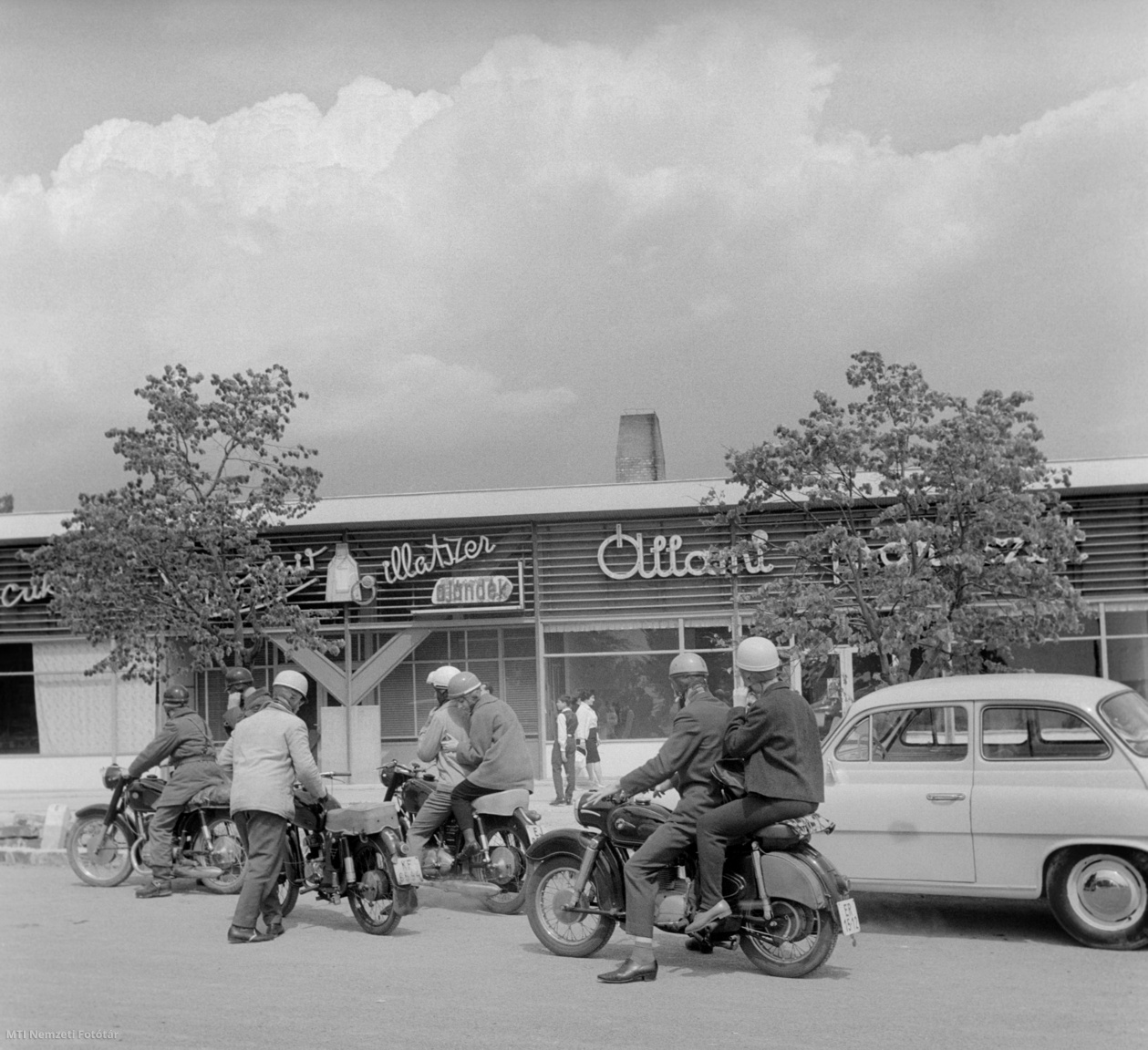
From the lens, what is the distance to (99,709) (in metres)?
23.0

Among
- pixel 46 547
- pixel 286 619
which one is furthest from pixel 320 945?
pixel 46 547

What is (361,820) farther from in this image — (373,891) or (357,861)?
(373,891)

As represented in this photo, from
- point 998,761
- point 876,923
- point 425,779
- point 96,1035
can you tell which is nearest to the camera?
point 96,1035

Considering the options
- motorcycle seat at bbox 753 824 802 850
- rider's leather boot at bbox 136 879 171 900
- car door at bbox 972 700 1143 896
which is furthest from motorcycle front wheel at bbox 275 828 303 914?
car door at bbox 972 700 1143 896

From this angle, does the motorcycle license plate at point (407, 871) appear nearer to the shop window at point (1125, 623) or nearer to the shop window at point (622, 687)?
the shop window at point (622, 687)

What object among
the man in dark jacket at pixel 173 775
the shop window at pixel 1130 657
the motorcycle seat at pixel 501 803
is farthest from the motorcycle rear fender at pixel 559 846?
the shop window at pixel 1130 657

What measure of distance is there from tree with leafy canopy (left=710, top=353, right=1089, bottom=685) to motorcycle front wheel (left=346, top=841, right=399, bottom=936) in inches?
230

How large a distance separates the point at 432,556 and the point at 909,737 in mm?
14249

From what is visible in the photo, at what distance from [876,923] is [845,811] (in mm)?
972

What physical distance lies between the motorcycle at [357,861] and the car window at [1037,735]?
380 centimetres

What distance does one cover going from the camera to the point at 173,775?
33.8 feet

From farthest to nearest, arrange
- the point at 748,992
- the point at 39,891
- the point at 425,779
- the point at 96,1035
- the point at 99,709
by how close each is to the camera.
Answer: the point at 99,709
the point at 39,891
the point at 425,779
the point at 748,992
the point at 96,1035

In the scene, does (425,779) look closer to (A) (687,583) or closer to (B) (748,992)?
(B) (748,992)

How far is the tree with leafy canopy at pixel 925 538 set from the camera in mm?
12773
